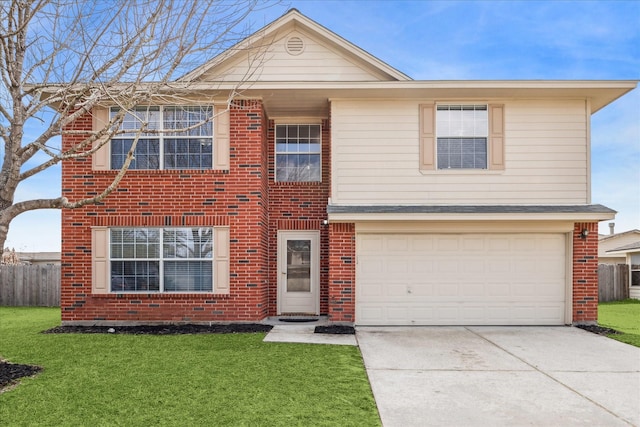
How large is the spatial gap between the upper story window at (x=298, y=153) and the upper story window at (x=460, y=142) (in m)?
2.95

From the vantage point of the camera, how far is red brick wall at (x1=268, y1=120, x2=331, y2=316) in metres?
11.4

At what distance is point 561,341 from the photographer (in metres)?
8.71

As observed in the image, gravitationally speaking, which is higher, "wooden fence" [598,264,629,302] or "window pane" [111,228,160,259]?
"window pane" [111,228,160,259]

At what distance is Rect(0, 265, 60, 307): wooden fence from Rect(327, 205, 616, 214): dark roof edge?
11043mm

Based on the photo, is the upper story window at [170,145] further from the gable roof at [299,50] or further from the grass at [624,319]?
the grass at [624,319]

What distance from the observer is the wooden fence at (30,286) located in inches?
615

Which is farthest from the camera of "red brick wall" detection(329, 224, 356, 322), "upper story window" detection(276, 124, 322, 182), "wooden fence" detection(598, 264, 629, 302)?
"wooden fence" detection(598, 264, 629, 302)

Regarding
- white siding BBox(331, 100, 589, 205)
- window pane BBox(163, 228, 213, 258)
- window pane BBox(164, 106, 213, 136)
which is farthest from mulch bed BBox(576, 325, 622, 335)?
window pane BBox(164, 106, 213, 136)

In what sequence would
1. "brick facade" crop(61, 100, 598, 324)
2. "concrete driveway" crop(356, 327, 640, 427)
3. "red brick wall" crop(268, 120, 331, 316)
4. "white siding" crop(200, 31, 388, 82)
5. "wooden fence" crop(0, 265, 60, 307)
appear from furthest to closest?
"wooden fence" crop(0, 265, 60, 307) → "red brick wall" crop(268, 120, 331, 316) → "white siding" crop(200, 31, 388, 82) → "brick facade" crop(61, 100, 598, 324) → "concrete driveway" crop(356, 327, 640, 427)

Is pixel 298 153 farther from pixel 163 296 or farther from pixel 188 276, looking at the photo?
pixel 163 296

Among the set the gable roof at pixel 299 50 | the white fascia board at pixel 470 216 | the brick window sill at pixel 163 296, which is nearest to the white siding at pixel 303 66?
the gable roof at pixel 299 50

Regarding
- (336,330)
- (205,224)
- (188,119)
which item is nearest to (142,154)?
(188,119)

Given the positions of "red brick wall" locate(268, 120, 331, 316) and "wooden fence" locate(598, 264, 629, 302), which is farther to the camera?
"wooden fence" locate(598, 264, 629, 302)

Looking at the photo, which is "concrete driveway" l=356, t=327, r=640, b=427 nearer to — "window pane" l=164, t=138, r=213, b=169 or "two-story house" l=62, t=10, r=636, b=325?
"two-story house" l=62, t=10, r=636, b=325
